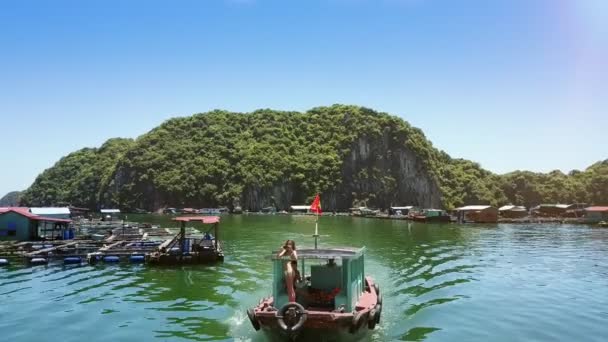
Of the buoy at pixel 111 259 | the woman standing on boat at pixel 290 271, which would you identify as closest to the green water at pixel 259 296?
the buoy at pixel 111 259

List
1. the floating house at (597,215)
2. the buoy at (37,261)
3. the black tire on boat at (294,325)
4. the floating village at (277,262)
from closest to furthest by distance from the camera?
1. the black tire on boat at (294,325)
2. the floating village at (277,262)
3. the buoy at (37,261)
4. the floating house at (597,215)

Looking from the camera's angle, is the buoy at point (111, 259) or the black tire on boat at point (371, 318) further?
the buoy at point (111, 259)

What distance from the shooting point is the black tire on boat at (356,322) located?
16.9 metres

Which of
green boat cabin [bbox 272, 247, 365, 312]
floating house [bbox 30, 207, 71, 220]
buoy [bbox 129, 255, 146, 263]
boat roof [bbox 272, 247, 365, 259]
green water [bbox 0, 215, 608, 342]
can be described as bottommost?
green water [bbox 0, 215, 608, 342]

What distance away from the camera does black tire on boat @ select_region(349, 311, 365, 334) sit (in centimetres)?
1686

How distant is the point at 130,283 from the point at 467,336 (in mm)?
21836

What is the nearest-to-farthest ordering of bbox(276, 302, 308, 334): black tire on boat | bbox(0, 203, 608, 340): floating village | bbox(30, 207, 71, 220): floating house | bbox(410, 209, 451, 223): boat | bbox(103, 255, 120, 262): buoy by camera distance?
1. bbox(276, 302, 308, 334): black tire on boat
2. bbox(0, 203, 608, 340): floating village
3. bbox(103, 255, 120, 262): buoy
4. bbox(30, 207, 71, 220): floating house
5. bbox(410, 209, 451, 223): boat

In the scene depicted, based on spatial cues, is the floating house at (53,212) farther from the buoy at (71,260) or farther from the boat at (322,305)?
the boat at (322,305)

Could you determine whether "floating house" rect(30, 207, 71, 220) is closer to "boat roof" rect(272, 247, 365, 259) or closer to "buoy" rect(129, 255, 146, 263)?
"buoy" rect(129, 255, 146, 263)

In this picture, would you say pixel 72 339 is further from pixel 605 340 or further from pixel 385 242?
pixel 385 242

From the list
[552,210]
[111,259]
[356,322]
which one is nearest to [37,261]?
[111,259]

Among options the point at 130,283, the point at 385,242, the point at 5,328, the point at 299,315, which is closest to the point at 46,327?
the point at 5,328

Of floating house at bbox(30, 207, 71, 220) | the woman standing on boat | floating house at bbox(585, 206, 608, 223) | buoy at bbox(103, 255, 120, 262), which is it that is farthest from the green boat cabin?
floating house at bbox(585, 206, 608, 223)

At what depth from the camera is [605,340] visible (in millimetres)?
20781
